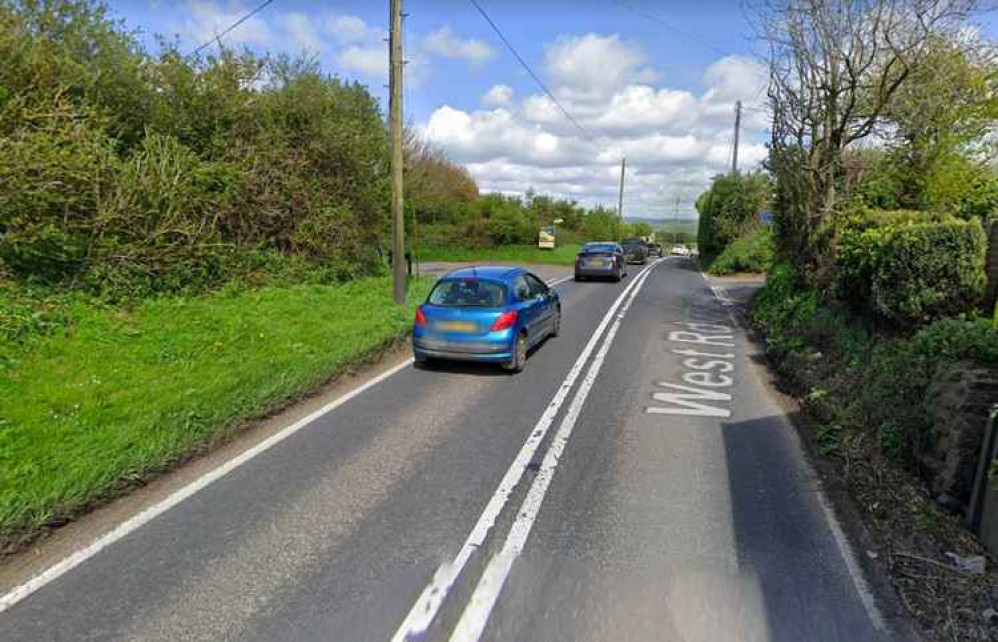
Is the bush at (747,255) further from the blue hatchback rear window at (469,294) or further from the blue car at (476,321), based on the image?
the blue hatchback rear window at (469,294)

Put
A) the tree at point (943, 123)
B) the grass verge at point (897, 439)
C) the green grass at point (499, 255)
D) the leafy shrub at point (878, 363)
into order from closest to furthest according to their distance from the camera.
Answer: the grass verge at point (897, 439) < the leafy shrub at point (878, 363) < the tree at point (943, 123) < the green grass at point (499, 255)

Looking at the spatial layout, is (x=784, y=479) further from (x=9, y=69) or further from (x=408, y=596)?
(x=9, y=69)

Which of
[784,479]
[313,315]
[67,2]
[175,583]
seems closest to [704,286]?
[313,315]

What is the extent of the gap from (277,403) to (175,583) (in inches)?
120

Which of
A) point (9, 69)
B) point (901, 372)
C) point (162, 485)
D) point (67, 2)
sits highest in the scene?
point (67, 2)

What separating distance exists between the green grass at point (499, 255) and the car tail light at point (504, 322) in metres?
28.5

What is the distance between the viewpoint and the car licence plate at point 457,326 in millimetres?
7695

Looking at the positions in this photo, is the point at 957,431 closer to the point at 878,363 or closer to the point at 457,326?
the point at 878,363

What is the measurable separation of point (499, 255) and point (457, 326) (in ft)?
101

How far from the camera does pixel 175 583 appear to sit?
3197 mm

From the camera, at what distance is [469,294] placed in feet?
26.3

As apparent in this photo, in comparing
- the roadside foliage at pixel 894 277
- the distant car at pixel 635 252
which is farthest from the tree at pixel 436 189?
the roadside foliage at pixel 894 277

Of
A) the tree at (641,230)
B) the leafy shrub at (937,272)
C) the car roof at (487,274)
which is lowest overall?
the car roof at (487,274)

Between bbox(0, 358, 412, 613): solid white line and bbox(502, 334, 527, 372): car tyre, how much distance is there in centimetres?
255
